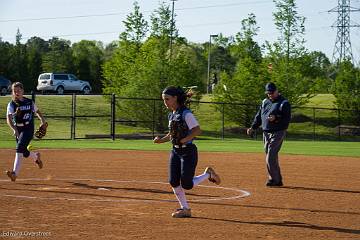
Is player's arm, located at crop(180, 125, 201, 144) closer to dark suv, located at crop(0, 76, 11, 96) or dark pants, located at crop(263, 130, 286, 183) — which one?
dark pants, located at crop(263, 130, 286, 183)

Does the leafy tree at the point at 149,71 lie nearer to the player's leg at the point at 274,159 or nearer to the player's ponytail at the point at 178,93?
the player's leg at the point at 274,159

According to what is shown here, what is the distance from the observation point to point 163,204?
35.6 feet

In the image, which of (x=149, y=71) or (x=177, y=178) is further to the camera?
(x=149, y=71)

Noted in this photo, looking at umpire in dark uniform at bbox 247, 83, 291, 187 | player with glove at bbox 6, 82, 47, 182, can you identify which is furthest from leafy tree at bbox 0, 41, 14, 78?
umpire in dark uniform at bbox 247, 83, 291, 187

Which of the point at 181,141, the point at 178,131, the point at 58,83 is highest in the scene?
the point at 58,83

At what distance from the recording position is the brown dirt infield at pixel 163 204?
843 cm

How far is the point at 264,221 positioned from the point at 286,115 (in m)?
4.80

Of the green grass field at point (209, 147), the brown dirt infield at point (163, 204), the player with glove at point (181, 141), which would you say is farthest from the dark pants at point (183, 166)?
the green grass field at point (209, 147)

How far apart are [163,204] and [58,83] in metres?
46.5

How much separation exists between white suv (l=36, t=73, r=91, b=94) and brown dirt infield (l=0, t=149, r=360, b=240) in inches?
1484

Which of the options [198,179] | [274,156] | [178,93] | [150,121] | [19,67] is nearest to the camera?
[178,93]

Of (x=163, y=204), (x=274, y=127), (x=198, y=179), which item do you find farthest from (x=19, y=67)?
(x=198, y=179)

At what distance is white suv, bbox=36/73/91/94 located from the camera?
181 ft

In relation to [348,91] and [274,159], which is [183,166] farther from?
[348,91]
